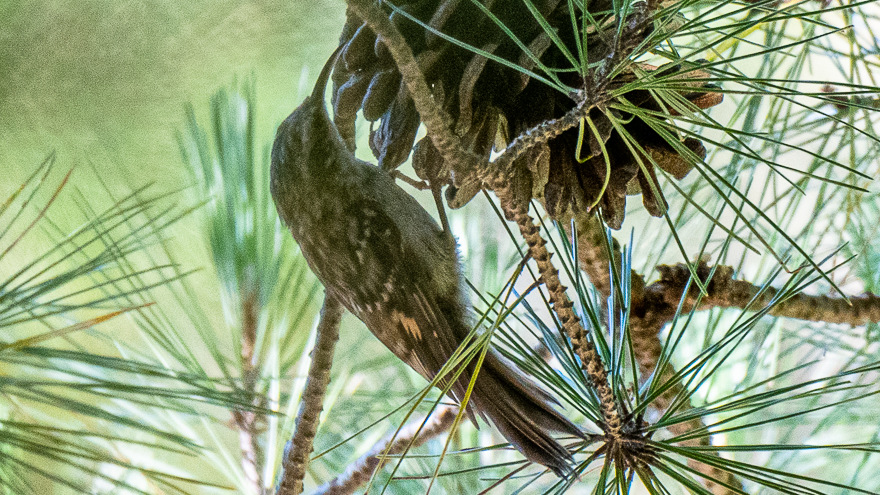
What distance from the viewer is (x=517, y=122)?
0.25 m

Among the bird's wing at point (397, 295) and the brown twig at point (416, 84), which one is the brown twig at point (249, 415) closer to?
the bird's wing at point (397, 295)

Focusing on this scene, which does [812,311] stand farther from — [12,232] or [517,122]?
[12,232]

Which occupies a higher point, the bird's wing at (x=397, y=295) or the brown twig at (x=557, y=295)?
the bird's wing at (x=397, y=295)

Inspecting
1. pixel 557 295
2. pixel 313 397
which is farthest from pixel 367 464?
pixel 557 295

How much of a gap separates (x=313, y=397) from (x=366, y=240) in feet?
0.29

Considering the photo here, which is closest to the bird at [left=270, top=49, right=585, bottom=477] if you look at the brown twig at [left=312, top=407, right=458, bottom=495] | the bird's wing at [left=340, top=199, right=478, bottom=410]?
the bird's wing at [left=340, top=199, right=478, bottom=410]

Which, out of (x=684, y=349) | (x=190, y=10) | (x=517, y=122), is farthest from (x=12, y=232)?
(x=684, y=349)

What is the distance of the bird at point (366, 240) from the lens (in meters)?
0.29

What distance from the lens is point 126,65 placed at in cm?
36

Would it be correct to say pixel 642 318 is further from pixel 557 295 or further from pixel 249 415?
pixel 249 415

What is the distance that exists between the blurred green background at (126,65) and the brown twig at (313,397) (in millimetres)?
156

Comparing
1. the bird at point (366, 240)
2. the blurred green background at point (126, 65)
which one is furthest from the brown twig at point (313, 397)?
the blurred green background at point (126, 65)

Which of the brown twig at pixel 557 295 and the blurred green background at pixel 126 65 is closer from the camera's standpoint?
the brown twig at pixel 557 295

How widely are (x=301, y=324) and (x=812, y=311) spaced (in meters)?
0.37
